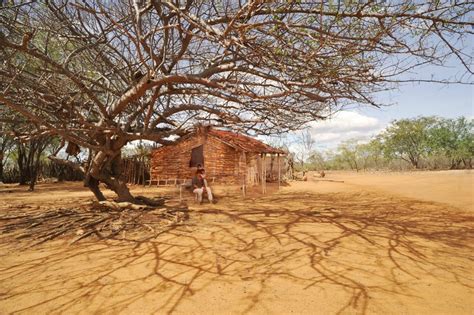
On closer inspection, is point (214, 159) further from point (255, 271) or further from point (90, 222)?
point (255, 271)

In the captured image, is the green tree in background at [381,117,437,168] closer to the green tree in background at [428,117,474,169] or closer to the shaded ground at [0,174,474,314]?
the green tree in background at [428,117,474,169]

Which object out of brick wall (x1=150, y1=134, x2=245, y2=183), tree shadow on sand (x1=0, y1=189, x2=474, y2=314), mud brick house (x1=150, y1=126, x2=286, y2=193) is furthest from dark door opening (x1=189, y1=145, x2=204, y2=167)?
tree shadow on sand (x1=0, y1=189, x2=474, y2=314)

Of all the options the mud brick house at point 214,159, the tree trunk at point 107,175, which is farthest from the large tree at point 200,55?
the mud brick house at point 214,159

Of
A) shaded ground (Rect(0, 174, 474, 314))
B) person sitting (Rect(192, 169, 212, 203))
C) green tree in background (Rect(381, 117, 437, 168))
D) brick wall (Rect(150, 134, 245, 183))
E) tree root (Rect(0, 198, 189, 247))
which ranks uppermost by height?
green tree in background (Rect(381, 117, 437, 168))

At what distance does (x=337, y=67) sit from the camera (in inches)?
157

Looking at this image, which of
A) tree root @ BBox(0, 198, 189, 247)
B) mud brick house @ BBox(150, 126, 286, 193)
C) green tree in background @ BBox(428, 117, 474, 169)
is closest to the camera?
tree root @ BBox(0, 198, 189, 247)

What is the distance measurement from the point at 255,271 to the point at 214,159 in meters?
14.0

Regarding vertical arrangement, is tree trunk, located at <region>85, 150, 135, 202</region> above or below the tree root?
above

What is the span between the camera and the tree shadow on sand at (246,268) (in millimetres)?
2957

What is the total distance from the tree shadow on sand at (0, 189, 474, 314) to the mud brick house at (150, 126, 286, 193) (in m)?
10.8

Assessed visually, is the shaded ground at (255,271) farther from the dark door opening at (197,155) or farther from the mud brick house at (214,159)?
the dark door opening at (197,155)

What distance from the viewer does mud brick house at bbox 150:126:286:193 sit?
17.0 meters

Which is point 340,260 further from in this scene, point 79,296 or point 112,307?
point 79,296

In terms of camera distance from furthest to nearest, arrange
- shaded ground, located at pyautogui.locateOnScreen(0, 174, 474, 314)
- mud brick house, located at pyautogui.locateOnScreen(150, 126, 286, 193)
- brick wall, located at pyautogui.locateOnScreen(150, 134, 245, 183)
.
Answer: brick wall, located at pyautogui.locateOnScreen(150, 134, 245, 183), mud brick house, located at pyautogui.locateOnScreen(150, 126, 286, 193), shaded ground, located at pyautogui.locateOnScreen(0, 174, 474, 314)
